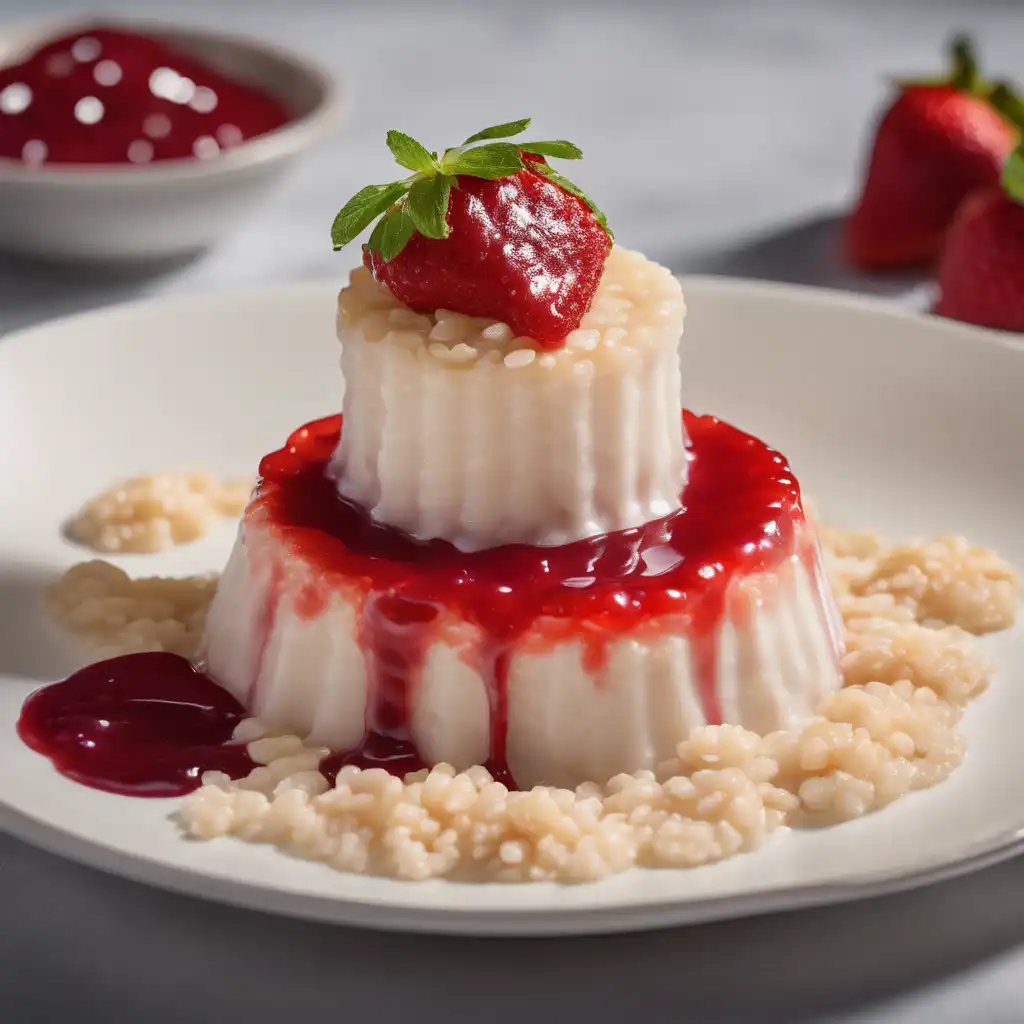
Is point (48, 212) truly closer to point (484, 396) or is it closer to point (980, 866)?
point (484, 396)

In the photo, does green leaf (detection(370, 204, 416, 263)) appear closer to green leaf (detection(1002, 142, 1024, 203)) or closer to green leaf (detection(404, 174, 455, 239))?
green leaf (detection(404, 174, 455, 239))

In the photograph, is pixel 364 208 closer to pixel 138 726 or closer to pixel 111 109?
pixel 138 726

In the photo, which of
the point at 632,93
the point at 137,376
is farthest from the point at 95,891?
the point at 632,93

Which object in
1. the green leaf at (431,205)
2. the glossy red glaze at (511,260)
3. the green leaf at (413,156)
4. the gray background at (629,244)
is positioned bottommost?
the gray background at (629,244)

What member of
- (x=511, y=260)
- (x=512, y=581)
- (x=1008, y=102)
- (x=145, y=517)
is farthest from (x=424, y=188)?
(x=1008, y=102)

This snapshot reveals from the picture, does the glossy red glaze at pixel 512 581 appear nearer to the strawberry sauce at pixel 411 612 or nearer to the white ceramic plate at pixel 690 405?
the strawberry sauce at pixel 411 612

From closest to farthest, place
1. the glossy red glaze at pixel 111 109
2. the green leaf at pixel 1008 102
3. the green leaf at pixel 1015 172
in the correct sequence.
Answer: the green leaf at pixel 1015 172, the glossy red glaze at pixel 111 109, the green leaf at pixel 1008 102

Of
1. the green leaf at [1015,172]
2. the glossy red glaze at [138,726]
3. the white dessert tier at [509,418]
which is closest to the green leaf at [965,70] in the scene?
the green leaf at [1015,172]
